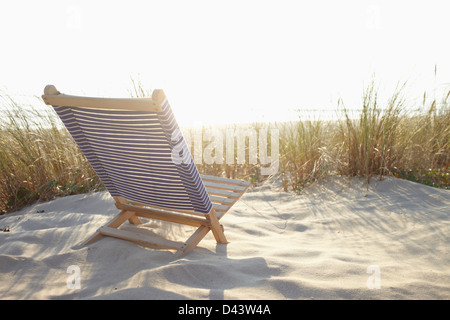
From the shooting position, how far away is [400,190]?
3.54 m

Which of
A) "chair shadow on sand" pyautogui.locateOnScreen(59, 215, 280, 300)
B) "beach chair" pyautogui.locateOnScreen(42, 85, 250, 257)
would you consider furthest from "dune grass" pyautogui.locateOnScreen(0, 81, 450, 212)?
"chair shadow on sand" pyautogui.locateOnScreen(59, 215, 280, 300)

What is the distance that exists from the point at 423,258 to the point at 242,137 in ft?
10.5

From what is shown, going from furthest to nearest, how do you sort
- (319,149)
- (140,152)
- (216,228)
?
(319,149) → (216,228) → (140,152)

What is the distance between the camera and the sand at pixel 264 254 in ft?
5.81

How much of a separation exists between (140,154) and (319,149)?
2.43 m

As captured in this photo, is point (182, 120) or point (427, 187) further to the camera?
point (182, 120)

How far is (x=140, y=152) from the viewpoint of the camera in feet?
7.03

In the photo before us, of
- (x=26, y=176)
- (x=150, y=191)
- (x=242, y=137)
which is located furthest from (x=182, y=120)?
(x=150, y=191)

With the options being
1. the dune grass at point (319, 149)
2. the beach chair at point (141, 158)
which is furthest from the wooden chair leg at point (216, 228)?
the dune grass at point (319, 149)

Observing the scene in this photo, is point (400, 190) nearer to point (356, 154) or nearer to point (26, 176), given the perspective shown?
point (356, 154)

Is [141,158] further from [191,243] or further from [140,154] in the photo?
[191,243]

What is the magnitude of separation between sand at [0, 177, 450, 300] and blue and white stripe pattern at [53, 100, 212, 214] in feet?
1.26

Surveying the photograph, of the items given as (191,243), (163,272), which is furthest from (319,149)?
(163,272)

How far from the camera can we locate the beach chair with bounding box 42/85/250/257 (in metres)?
1.90
